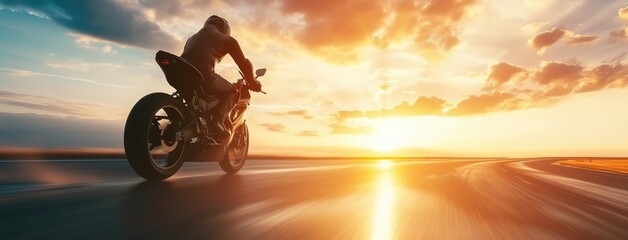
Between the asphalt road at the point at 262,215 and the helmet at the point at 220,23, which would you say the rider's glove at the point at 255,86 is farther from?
the asphalt road at the point at 262,215

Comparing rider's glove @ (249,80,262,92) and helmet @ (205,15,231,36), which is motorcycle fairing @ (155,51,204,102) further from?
rider's glove @ (249,80,262,92)

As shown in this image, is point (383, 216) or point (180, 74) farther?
point (180, 74)

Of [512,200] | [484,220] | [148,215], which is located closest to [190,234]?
[148,215]

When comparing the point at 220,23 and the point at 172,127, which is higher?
the point at 220,23

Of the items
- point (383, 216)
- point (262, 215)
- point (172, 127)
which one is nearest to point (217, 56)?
point (172, 127)

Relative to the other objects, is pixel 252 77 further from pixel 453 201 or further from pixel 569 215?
pixel 569 215

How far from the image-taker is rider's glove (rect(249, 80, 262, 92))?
7939 millimetres

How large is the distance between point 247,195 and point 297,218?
1.31m

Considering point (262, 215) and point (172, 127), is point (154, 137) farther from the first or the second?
point (262, 215)

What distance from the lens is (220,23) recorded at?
6.78 meters

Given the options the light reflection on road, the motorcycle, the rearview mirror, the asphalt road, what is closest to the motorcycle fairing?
the motorcycle

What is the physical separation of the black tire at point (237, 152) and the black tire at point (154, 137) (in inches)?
77.4

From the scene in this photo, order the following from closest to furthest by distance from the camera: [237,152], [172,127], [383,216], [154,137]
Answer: [383,216] < [154,137] < [172,127] < [237,152]

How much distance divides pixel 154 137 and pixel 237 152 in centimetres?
325
